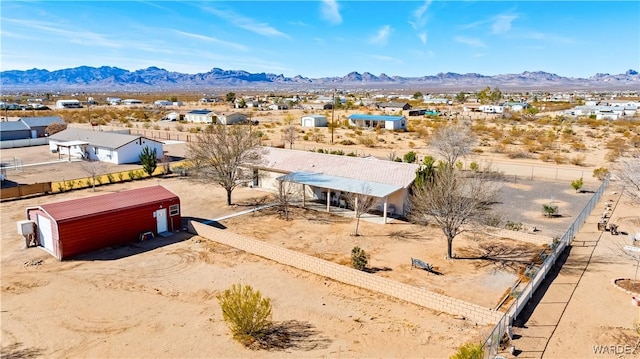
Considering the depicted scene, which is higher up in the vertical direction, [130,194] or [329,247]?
[130,194]

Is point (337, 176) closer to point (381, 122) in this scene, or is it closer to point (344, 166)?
point (344, 166)

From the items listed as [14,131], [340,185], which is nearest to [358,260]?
[340,185]

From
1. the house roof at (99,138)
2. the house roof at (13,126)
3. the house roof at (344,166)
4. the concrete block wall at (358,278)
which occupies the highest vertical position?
the house roof at (13,126)

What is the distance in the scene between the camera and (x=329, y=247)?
23828 millimetres

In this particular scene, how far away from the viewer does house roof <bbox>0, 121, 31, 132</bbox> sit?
2320 inches

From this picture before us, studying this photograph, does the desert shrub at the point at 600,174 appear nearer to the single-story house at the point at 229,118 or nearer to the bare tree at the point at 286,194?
the bare tree at the point at 286,194

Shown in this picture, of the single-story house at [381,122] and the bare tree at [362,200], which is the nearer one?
the bare tree at [362,200]

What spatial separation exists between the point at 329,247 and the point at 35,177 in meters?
31.4

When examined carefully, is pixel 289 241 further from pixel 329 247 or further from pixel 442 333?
pixel 442 333

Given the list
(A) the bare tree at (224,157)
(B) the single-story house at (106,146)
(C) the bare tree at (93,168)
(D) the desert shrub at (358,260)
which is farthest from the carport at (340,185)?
(B) the single-story house at (106,146)

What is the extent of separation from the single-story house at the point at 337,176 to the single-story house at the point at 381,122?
40944 millimetres

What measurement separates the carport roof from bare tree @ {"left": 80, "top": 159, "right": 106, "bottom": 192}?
17287 millimetres

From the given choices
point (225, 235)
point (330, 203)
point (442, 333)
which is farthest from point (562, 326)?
point (330, 203)

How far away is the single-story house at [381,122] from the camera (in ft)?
247
